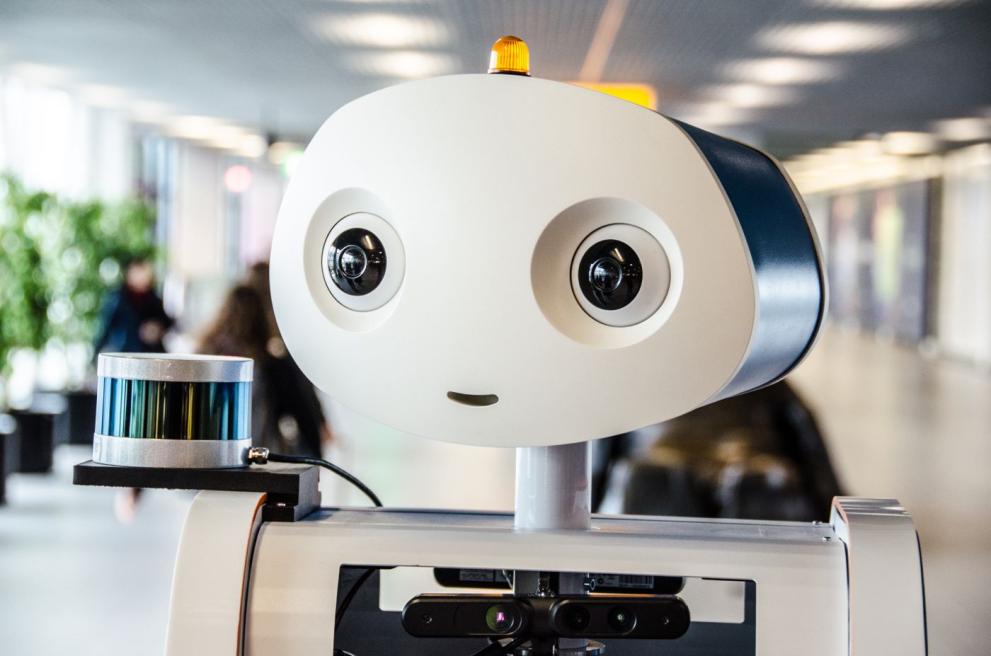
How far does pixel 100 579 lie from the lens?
5164 mm

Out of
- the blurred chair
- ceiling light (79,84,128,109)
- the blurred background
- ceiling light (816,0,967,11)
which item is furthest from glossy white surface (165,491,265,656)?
ceiling light (79,84,128,109)

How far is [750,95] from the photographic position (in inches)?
516

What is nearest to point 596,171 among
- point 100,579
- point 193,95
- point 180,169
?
point 100,579

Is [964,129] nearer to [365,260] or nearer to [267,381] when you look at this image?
[267,381]

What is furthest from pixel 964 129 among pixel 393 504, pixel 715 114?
pixel 393 504

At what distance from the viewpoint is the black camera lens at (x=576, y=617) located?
46.0 inches

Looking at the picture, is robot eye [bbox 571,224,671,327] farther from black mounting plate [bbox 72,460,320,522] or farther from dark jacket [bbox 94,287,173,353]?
dark jacket [bbox 94,287,173,353]

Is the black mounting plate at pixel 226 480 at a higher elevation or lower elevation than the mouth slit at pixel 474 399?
lower

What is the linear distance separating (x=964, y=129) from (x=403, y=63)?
8561 millimetres

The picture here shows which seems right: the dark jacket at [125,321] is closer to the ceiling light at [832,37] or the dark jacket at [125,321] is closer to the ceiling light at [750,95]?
the ceiling light at [832,37]

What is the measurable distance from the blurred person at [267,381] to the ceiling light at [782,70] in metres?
6.97

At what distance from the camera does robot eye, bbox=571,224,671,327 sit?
109cm

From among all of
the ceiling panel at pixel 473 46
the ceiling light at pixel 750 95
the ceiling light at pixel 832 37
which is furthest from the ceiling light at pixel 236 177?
the ceiling light at pixel 832 37

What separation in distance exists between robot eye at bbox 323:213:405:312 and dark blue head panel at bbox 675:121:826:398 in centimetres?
28
